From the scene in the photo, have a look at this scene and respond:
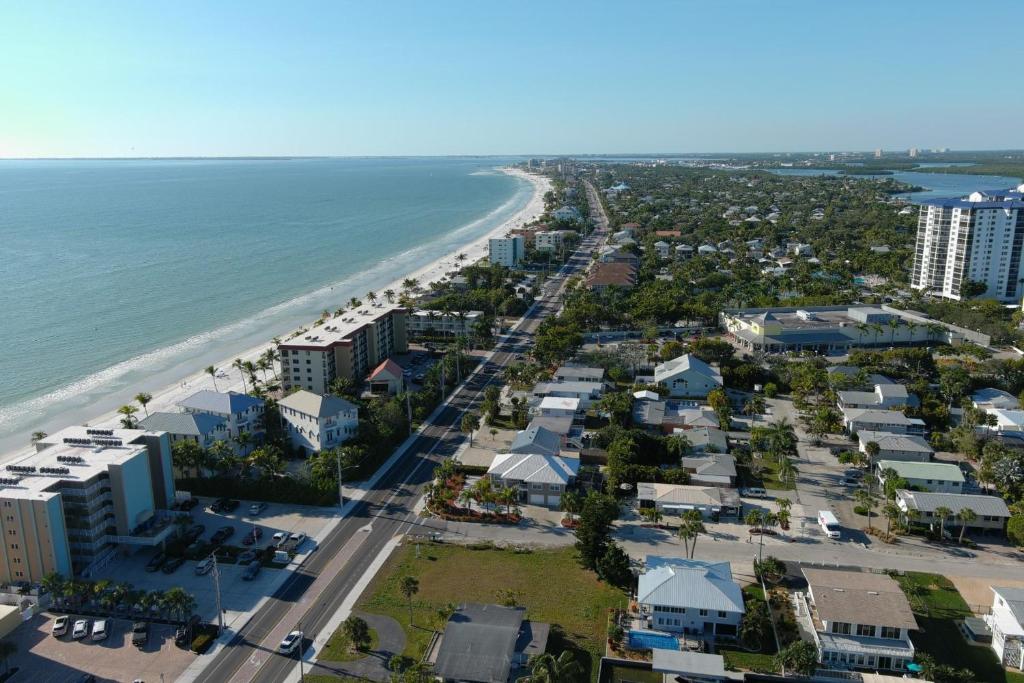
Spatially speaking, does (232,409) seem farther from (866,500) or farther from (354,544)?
(866,500)

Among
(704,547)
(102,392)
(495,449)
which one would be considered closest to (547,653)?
(704,547)

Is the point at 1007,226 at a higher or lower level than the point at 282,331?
higher

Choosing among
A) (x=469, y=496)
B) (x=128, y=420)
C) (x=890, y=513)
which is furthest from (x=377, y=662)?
(x=128, y=420)

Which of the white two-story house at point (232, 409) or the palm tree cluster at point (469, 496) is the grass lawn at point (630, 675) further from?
the white two-story house at point (232, 409)

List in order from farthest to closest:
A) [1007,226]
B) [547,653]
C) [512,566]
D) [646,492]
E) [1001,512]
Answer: [1007,226] → [646,492] → [1001,512] → [512,566] → [547,653]

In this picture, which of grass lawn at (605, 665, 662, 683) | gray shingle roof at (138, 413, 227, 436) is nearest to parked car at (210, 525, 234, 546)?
gray shingle roof at (138, 413, 227, 436)

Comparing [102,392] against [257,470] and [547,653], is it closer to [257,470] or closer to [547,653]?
[257,470]
